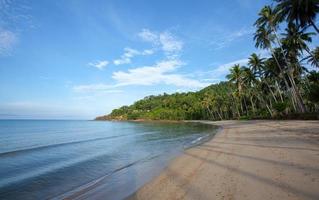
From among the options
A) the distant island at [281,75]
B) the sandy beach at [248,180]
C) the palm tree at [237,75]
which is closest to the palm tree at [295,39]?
the distant island at [281,75]

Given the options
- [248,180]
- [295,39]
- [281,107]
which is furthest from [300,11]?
[248,180]

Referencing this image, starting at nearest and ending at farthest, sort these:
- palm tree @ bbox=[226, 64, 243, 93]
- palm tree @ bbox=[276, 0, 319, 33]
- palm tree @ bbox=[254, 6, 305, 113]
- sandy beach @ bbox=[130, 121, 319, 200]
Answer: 1. sandy beach @ bbox=[130, 121, 319, 200]
2. palm tree @ bbox=[276, 0, 319, 33]
3. palm tree @ bbox=[254, 6, 305, 113]
4. palm tree @ bbox=[226, 64, 243, 93]

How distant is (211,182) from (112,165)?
826cm

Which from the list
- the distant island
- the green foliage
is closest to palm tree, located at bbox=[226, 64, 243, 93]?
the distant island

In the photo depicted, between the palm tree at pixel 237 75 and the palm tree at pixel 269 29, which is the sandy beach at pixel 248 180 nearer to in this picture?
the palm tree at pixel 269 29

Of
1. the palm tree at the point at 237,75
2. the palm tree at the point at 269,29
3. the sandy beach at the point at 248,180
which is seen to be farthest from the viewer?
the palm tree at the point at 237,75

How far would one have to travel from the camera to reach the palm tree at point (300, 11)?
26.4 meters

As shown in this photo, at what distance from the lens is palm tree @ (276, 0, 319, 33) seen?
2636 cm

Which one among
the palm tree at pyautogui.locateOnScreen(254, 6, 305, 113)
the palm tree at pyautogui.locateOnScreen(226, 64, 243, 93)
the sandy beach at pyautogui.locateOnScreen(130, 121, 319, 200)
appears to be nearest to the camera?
the sandy beach at pyautogui.locateOnScreen(130, 121, 319, 200)

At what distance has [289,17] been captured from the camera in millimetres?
28984

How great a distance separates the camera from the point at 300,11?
1093 inches

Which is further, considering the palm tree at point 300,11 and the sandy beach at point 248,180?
the palm tree at point 300,11

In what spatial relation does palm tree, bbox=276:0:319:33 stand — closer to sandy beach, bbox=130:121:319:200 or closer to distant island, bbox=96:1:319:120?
distant island, bbox=96:1:319:120

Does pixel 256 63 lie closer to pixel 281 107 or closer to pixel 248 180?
pixel 281 107
